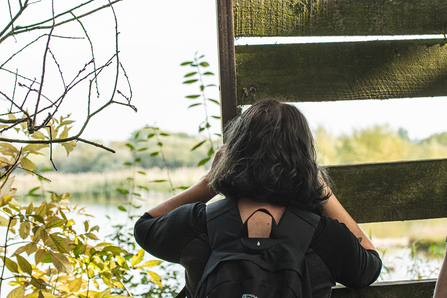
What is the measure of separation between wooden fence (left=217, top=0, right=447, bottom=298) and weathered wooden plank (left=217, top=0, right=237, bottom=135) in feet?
0.14

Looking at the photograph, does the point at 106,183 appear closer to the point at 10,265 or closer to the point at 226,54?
the point at 10,265

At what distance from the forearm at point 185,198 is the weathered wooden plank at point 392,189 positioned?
516 millimetres

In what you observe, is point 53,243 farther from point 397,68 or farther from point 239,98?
point 397,68

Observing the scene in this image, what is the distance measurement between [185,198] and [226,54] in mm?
566

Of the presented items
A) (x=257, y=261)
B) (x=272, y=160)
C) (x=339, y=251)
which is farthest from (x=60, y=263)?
(x=339, y=251)

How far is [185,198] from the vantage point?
1.12 metres

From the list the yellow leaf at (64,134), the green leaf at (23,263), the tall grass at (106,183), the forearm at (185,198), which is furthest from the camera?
the tall grass at (106,183)

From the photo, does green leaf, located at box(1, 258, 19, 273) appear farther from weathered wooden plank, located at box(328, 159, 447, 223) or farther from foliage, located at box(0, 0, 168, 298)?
weathered wooden plank, located at box(328, 159, 447, 223)

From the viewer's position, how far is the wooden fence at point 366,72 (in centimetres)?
116

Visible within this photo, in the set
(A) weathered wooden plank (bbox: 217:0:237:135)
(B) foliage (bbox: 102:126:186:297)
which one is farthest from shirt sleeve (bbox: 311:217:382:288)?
(B) foliage (bbox: 102:126:186:297)

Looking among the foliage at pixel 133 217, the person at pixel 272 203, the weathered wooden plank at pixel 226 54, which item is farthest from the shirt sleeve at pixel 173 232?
the foliage at pixel 133 217

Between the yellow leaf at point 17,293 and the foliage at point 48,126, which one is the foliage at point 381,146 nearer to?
the foliage at point 48,126

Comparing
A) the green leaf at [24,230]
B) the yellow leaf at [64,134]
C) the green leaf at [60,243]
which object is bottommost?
the green leaf at [60,243]

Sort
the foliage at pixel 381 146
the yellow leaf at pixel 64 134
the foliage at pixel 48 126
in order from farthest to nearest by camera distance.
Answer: the foliage at pixel 381 146 < the yellow leaf at pixel 64 134 < the foliage at pixel 48 126
